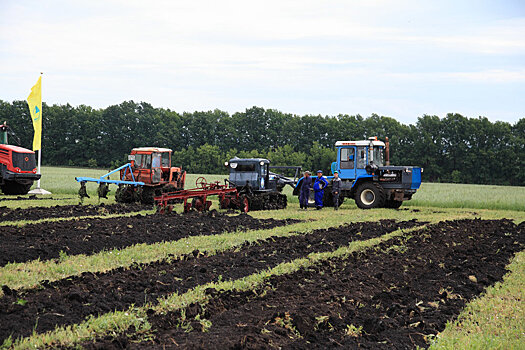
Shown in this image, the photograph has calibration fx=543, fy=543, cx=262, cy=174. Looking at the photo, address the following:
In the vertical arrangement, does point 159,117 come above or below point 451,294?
above

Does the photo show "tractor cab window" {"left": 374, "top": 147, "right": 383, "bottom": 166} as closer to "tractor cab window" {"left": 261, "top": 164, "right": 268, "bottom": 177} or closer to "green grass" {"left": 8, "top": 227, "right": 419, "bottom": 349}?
"tractor cab window" {"left": 261, "top": 164, "right": 268, "bottom": 177}

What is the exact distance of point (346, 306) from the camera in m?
6.65

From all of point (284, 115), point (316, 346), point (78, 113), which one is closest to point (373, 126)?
point (284, 115)

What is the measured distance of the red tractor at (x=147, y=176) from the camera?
798 inches

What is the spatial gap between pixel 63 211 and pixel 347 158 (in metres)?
10.3

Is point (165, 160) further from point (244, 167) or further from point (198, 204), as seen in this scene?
point (198, 204)

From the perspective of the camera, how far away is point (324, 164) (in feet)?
190

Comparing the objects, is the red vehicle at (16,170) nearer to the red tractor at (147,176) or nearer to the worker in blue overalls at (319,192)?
the red tractor at (147,176)

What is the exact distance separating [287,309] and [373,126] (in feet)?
193

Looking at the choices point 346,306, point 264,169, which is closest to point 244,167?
point 264,169

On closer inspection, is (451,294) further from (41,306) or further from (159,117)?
(159,117)

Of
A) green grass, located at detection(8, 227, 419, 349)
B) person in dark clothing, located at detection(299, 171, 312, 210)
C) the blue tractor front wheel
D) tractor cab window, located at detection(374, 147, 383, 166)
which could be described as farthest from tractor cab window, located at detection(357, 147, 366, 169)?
green grass, located at detection(8, 227, 419, 349)

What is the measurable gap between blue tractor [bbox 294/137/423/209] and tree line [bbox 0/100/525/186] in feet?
121

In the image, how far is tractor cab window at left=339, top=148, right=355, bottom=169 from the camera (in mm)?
20472
